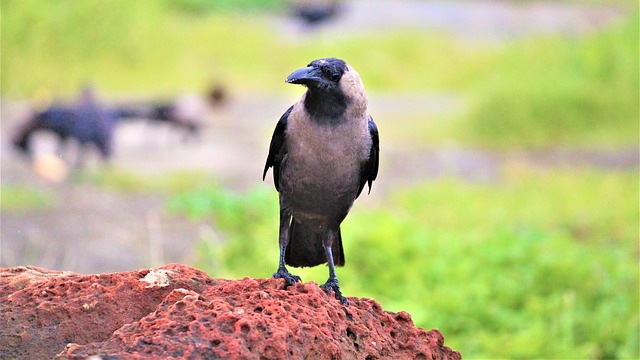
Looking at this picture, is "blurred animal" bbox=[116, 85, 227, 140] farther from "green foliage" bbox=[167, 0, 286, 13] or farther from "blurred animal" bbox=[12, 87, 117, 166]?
"green foliage" bbox=[167, 0, 286, 13]

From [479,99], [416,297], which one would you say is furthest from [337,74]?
[479,99]

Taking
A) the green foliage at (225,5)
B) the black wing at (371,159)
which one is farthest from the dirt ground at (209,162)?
the black wing at (371,159)

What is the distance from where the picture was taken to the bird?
2.87 metres

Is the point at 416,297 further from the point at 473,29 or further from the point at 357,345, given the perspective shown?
the point at 473,29

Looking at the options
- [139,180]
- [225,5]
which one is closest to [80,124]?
[139,180]

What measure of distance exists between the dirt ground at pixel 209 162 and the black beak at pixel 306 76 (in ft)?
9.34

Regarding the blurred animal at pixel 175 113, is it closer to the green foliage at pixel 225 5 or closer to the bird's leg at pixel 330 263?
the bird's leg at pixel 330 263

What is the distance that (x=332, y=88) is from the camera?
2859 mm

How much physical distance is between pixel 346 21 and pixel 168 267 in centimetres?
1424

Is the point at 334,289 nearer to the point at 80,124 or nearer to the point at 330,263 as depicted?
the point at 330,263

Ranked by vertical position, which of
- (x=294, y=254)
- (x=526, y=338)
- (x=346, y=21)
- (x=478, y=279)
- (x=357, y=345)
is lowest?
(x=357, y=345)

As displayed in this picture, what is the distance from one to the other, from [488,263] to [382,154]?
454cm

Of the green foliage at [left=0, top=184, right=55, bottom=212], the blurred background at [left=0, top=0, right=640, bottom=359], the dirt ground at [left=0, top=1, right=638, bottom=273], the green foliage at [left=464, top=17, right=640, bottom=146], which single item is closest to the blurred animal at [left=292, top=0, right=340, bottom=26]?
the blurred background at [left=0, top=0, right=640, bottom=359]

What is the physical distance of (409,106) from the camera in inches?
529
